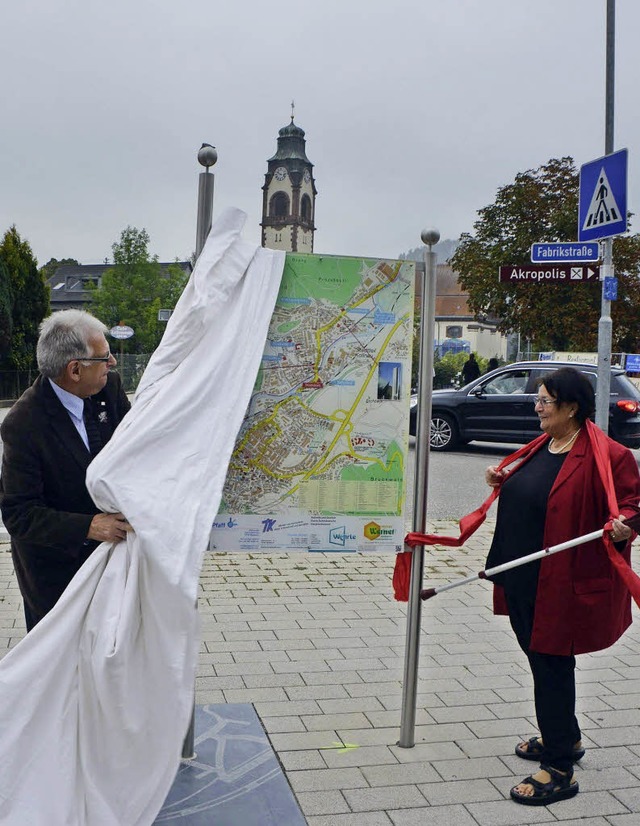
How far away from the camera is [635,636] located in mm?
6000

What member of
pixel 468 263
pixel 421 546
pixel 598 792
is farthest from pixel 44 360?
pixel 468 263

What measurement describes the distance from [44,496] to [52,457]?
0.15 meters

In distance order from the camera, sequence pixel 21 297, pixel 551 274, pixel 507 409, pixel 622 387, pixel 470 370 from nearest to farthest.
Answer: pixel 551 274 < pixel 622 387 < pixel 507 409 < pixel 470 370 < pixel 21 297

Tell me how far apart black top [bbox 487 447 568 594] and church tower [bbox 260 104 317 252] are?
406 feet

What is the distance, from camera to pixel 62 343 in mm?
3537

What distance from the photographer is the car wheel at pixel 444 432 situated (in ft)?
54.6

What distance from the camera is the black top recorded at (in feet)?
12.8

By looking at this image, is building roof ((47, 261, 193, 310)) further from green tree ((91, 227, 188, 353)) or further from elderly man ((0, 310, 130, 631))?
elderly man ((0, 310, 130, 631))

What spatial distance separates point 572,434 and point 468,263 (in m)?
26.8

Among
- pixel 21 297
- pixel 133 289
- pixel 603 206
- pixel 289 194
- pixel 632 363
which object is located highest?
pixel 289 194

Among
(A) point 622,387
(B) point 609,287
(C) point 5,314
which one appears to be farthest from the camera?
(C) point 5,314

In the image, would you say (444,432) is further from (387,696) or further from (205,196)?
(205,196)

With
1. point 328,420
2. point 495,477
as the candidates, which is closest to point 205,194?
point 328,420

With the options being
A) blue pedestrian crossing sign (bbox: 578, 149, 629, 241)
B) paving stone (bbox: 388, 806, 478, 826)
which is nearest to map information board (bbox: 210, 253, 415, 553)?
paving stone (bbox: 388, 806, 478, 826)
